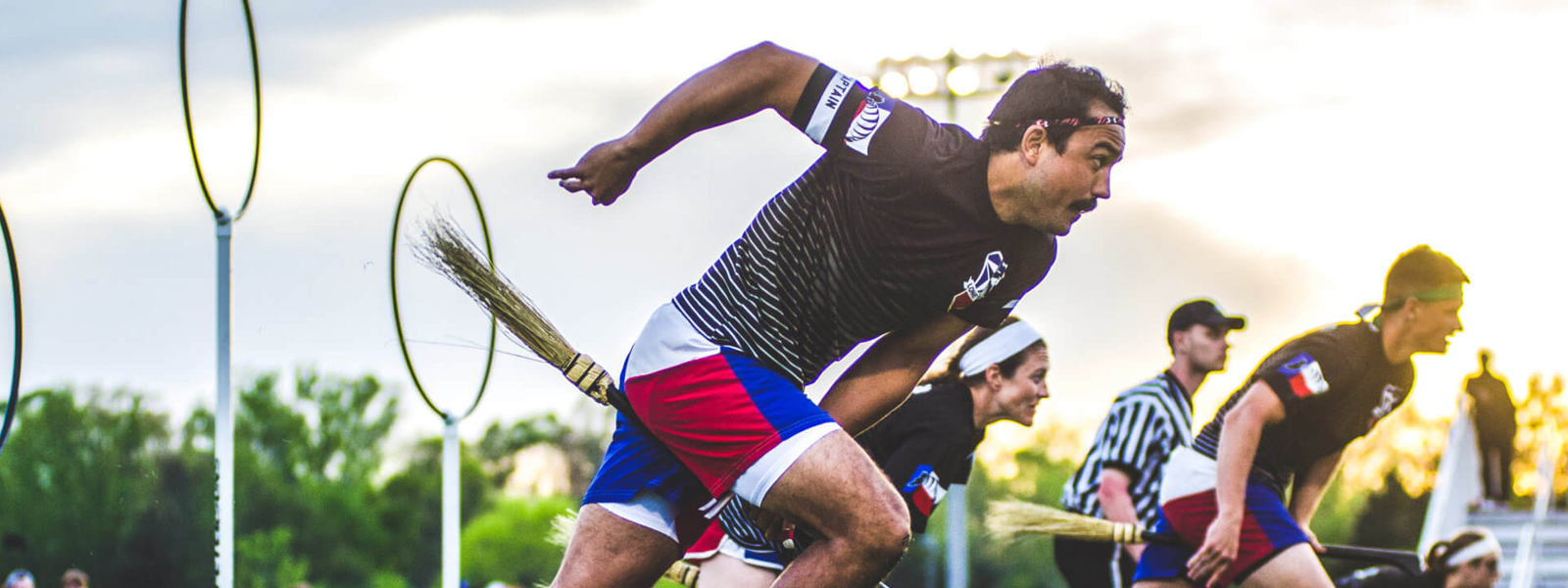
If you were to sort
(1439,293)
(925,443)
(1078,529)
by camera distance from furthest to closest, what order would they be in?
(1078,529), (1439,293), (925,443)

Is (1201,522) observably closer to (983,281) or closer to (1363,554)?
(1363,554)

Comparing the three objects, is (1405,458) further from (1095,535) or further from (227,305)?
(227,305)

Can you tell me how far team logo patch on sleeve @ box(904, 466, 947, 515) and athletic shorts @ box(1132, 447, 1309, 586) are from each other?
148cm

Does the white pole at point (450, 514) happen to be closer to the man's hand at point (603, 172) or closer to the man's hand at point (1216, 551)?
the man's hand at point (1216, 551)

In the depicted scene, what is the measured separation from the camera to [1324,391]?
5.64 metres

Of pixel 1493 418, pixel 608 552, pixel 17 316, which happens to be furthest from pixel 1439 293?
pixel 1493 418

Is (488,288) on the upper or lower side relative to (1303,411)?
upper

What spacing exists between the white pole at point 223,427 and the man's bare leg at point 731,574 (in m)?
1.53

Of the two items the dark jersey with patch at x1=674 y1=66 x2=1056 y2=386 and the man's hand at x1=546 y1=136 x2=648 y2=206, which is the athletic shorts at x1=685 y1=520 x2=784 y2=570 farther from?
the man's hand at x1=546 y1=136 x2=648 y2=206

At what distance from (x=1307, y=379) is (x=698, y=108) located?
3119 millimetres

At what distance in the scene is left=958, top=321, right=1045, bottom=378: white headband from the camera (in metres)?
5.71

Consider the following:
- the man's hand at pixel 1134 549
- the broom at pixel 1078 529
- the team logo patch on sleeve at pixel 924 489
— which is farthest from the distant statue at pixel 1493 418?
the team logo patch on sleeve at pixel 924 489

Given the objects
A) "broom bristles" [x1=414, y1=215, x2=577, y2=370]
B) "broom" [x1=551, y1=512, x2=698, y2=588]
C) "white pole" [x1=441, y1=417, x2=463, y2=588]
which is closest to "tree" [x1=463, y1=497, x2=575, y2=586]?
"white pole" [x1=441, y1=417, x2=463, y2=588]

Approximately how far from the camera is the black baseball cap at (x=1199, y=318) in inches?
310
